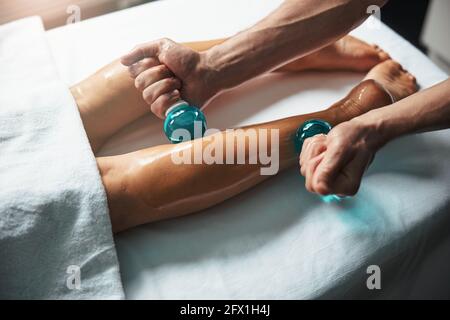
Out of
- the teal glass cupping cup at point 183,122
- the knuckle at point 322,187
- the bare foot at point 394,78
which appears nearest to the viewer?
the knuckle at point 322,187

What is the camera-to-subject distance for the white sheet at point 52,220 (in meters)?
0.71

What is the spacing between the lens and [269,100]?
3.34 ft

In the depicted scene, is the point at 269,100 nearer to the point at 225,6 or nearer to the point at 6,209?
the point at 225,6

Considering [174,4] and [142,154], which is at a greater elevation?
[174,4]

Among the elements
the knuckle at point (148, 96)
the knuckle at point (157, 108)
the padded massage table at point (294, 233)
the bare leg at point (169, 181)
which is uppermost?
the knuckle at point (148, 96)

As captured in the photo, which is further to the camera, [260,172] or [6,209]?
[260,172]

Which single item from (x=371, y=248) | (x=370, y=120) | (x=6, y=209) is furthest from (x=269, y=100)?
(x=6, y=209)

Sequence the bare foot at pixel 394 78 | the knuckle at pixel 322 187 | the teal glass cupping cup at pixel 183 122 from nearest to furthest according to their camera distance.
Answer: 1. the knuckle at pixel 322 187
2. the teal glass cupping cup at pixel 183 122
3. the bare foot at pixel 394 78

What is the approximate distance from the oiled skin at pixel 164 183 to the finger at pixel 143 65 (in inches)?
6.4

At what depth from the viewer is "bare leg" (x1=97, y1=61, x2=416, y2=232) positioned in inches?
30.7

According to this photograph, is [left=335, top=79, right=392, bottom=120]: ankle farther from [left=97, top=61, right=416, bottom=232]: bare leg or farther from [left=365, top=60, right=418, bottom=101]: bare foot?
[left=97, top=61, right=416, bottom=232]: bare leg

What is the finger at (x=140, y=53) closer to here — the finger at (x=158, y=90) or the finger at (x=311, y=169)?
the finger at (x=158, y=90)

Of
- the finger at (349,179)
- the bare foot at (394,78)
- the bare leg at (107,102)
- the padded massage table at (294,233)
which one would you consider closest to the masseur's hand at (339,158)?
Result: the finger at (349,179)
